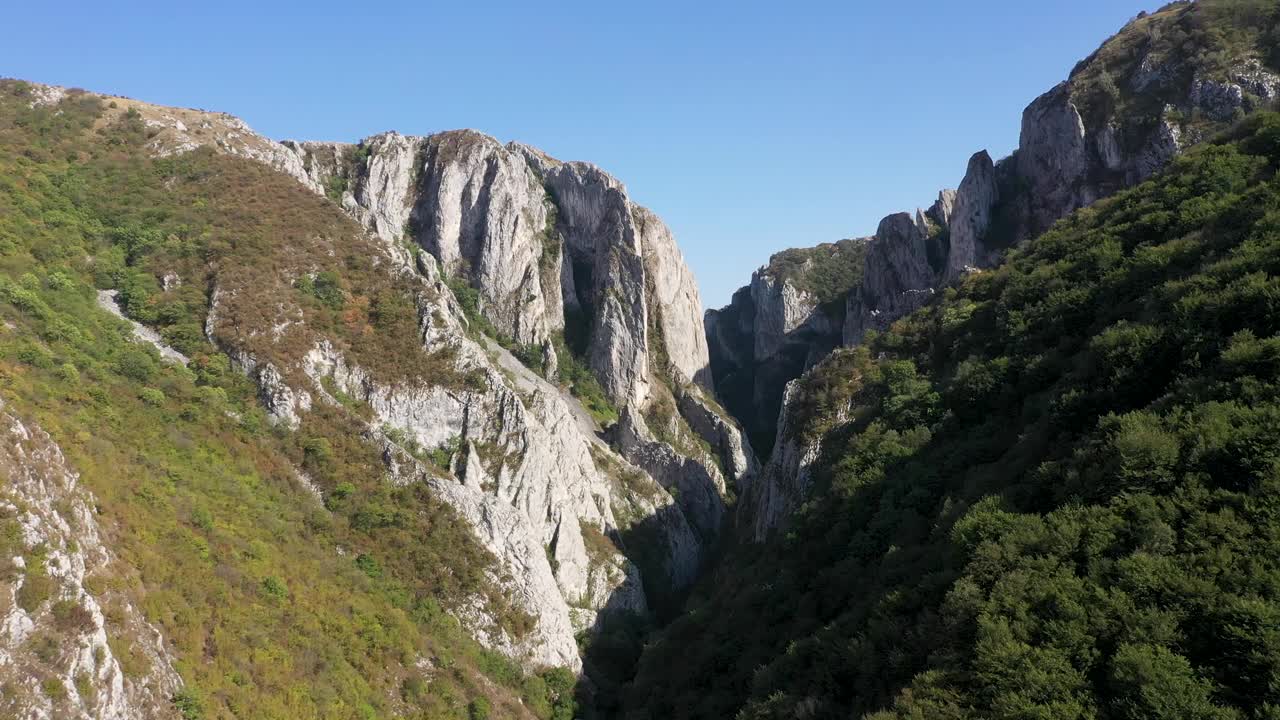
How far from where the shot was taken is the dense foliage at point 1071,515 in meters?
10.7

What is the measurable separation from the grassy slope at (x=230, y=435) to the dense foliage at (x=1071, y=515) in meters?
13.7

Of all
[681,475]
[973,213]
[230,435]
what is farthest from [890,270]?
[230,435]

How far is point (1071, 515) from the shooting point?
13.4 meters

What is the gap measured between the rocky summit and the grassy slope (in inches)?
8.3

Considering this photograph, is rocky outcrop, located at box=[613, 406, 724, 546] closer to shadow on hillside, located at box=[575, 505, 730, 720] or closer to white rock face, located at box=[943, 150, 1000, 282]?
shadow on hillside, located at box=[575, 505, 730, 720]

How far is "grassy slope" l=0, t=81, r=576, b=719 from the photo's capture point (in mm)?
24016

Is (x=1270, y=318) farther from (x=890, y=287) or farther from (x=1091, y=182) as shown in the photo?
(x=890, y=287)

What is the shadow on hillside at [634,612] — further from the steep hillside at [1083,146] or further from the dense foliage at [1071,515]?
the dense foliage at [1071,515]

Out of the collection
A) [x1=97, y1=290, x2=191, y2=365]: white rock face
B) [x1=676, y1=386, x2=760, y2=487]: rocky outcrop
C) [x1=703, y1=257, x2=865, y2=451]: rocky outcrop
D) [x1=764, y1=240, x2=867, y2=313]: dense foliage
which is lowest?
[x1=676, y1=386, x2=760, y2=487]: rocky outcrop

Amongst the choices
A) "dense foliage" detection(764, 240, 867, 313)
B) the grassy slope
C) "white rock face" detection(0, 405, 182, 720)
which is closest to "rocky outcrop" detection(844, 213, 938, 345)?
"dense foliage" detection(764, 240, 867, 313)

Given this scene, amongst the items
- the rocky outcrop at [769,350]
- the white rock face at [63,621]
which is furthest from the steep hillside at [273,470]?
the rocky outcrop at [769,350]

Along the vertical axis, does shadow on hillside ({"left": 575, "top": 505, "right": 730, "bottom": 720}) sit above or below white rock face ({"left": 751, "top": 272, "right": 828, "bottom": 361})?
below

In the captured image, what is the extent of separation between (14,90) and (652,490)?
65370mm

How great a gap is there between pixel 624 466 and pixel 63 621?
54.4 m
